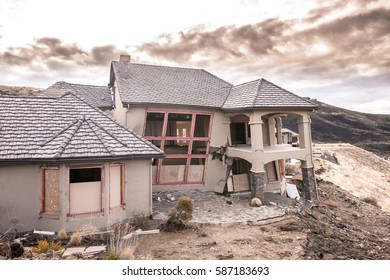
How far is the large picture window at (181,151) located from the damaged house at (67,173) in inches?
146

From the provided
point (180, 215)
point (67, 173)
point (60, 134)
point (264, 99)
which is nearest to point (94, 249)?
point (67, 173)

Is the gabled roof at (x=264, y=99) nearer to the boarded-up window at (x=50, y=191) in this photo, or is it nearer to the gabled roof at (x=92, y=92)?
the gabled roof at (x=92, y=92)

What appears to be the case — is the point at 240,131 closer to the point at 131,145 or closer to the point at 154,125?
the point at 154,125

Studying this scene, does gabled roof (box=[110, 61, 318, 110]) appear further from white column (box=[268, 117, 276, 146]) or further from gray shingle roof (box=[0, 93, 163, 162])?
gray shingle roof (box=[0, 93, 163, 162])

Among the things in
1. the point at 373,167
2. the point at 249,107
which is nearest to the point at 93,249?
the point at 249,107

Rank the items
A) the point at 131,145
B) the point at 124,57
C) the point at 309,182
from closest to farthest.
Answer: the point at 131,145
the point at 309,182
the point at 124,57

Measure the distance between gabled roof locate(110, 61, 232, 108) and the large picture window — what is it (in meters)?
0.88

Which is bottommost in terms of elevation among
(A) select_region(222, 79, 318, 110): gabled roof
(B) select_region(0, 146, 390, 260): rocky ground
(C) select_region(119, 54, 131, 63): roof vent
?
(B) select_region(0, 146, 390, 260): rocky ground

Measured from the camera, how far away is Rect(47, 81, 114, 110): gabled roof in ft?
58.7

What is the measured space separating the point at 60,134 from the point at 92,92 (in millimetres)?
9402

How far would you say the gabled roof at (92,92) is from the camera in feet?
58.7

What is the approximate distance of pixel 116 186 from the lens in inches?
420

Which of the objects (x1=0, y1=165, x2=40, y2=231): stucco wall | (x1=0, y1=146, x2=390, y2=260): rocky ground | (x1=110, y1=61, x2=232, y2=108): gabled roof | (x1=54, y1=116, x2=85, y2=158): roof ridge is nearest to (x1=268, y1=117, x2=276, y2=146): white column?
(x1=110, y1=61, x2=232, y2=108): gabled roof

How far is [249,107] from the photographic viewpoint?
1439cm
